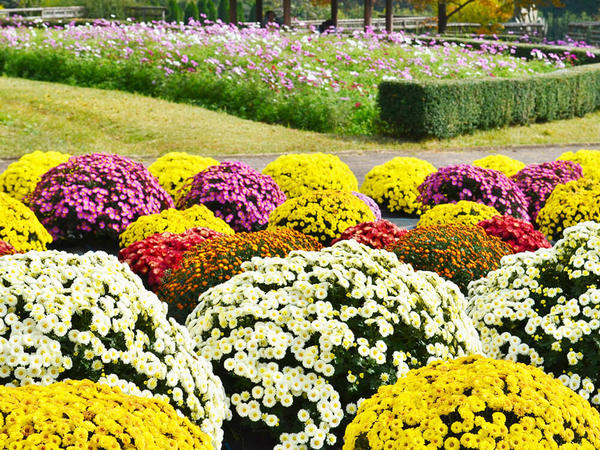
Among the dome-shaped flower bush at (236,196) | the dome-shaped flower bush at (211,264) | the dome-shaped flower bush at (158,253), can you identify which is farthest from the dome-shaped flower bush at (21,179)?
the dome-shaped flower bush at (211,264)

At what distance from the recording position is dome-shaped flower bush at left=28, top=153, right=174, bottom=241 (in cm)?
652

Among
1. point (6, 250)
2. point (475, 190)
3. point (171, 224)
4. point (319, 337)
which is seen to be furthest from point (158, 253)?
point (475, 190)

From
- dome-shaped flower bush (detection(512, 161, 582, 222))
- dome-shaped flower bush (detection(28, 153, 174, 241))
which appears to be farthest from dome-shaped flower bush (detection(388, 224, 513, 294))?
dome-shaped flower bush (detection(512, 161, 582, 222))

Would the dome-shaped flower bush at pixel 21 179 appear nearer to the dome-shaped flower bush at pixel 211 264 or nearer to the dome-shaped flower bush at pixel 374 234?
the dome-shaped flower bush at pixel 211 264

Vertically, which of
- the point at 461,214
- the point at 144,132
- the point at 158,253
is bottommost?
the point at 158,253

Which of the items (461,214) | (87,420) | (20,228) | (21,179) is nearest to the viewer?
(87,420)

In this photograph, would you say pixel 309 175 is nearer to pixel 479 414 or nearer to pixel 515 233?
pixel 515 233

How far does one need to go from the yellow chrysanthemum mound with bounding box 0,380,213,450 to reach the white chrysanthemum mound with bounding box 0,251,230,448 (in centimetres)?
Answer: 24

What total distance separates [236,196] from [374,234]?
6.25ft

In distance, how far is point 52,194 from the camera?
260 inches

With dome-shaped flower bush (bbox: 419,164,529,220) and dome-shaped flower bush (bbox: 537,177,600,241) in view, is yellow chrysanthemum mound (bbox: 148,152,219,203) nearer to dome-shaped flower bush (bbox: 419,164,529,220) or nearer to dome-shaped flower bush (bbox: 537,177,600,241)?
dome-shaped flower bush (bbox: 419,164,529,220)

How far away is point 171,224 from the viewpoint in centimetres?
619

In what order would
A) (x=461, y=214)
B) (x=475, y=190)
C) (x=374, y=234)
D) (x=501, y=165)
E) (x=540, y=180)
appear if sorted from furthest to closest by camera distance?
(x=501, y=165) < (x=540, y=180) < (x=475, y=190) < (x=461, y=214) < (x=374, y=234)

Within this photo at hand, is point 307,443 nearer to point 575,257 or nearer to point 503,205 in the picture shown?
point 575,257
